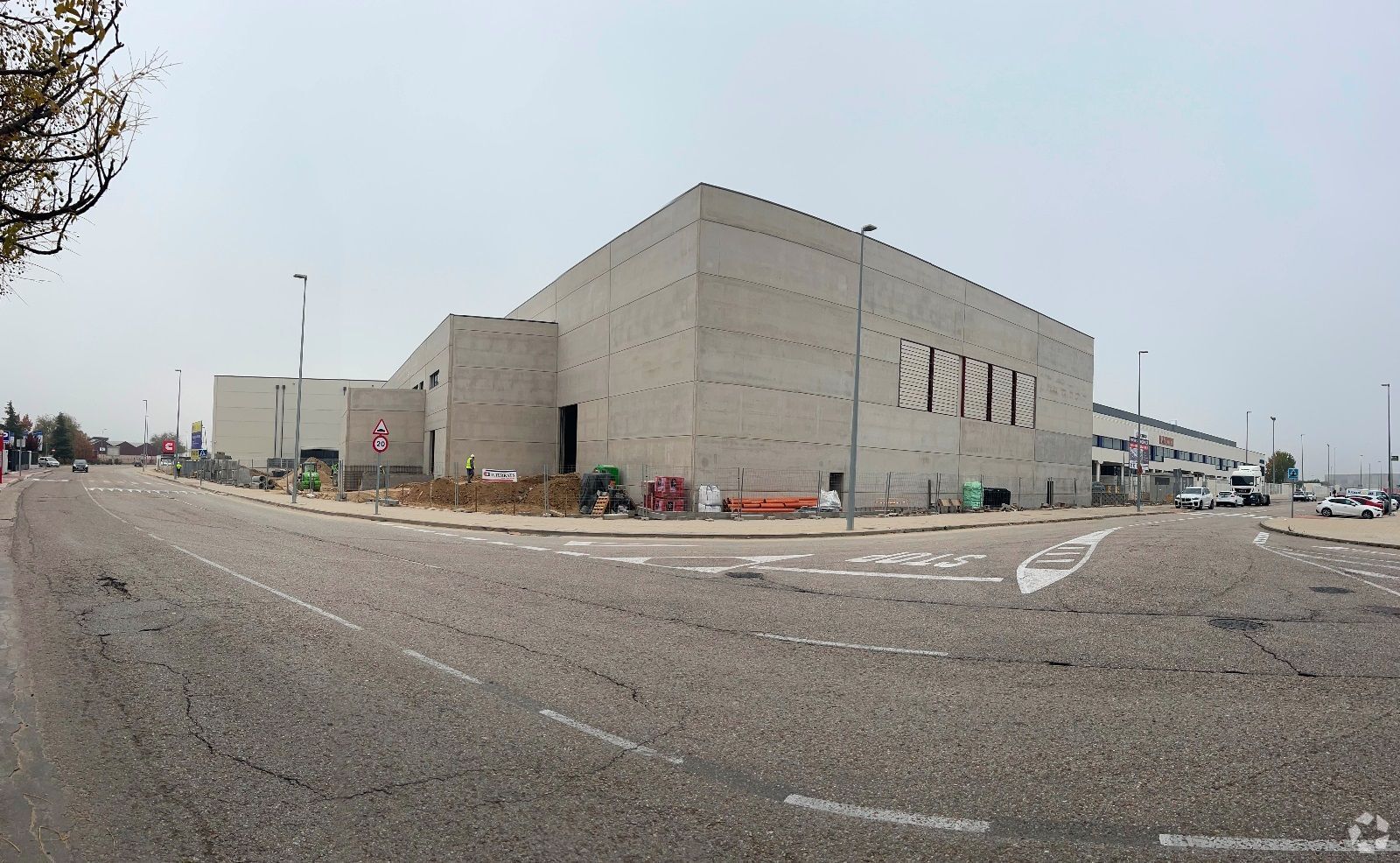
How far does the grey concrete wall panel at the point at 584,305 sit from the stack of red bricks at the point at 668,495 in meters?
11.7

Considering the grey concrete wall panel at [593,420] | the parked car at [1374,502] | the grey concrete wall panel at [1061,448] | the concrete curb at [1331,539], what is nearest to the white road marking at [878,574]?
the concrete curb at [1331,539]

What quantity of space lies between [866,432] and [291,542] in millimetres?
26345

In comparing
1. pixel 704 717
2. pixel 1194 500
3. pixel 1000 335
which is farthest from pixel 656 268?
pixel 1194 500

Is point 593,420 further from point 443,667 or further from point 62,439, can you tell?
point 62,439

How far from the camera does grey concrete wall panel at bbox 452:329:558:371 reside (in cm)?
4347

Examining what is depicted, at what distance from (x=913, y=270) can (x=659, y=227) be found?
14.6 meters

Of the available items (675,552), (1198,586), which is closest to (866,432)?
(675,552)

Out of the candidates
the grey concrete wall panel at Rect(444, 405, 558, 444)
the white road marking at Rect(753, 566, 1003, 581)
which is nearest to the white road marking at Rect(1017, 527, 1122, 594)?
the white road marking at Rect(753, 566, 1003, 581)

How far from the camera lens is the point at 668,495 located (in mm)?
29688

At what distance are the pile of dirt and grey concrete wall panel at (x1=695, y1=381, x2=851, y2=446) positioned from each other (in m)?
7.13

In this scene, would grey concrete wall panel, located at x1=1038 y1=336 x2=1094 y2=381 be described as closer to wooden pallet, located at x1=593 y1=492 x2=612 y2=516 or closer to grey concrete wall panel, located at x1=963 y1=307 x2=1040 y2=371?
grey concrete wall panel, located at x1=963 y1=307 x2=1040 y2=371

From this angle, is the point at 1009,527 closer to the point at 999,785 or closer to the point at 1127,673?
the point at 1127,673

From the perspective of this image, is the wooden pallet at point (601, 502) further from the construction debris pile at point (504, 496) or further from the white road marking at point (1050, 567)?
the white road marking at point (1050, 567)

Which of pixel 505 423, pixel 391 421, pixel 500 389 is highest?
pixel 500 389
